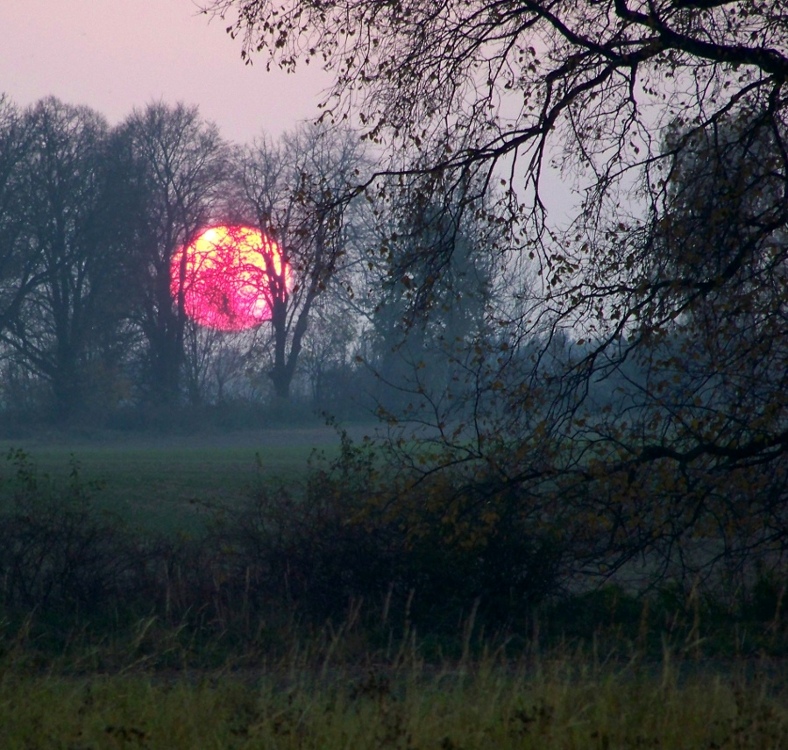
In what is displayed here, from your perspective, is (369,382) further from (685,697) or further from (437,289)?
(685,697)

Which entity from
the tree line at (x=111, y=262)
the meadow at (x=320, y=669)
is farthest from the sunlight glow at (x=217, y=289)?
the meadow at (x=320, y=669)

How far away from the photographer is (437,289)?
12.0m

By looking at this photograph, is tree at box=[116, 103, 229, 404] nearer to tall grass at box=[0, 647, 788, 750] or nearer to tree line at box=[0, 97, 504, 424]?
tree line at box=[0, 97, 504, 424]

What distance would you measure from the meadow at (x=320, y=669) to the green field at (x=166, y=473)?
5.85 feet

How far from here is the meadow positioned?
20.7ft

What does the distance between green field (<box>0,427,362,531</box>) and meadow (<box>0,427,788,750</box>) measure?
1783 mm

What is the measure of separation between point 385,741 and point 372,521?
590 centimetres

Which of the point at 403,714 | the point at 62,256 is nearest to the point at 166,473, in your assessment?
the point at 403,714

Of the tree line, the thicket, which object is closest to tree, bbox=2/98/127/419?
the tree line

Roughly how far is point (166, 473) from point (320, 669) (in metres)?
17.9

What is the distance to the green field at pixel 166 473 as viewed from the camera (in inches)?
750

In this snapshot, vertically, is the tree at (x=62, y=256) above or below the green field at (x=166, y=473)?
above

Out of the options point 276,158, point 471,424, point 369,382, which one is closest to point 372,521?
point 471,424

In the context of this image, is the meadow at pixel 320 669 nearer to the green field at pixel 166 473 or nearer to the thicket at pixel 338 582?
the thicket at pixel 338 582
